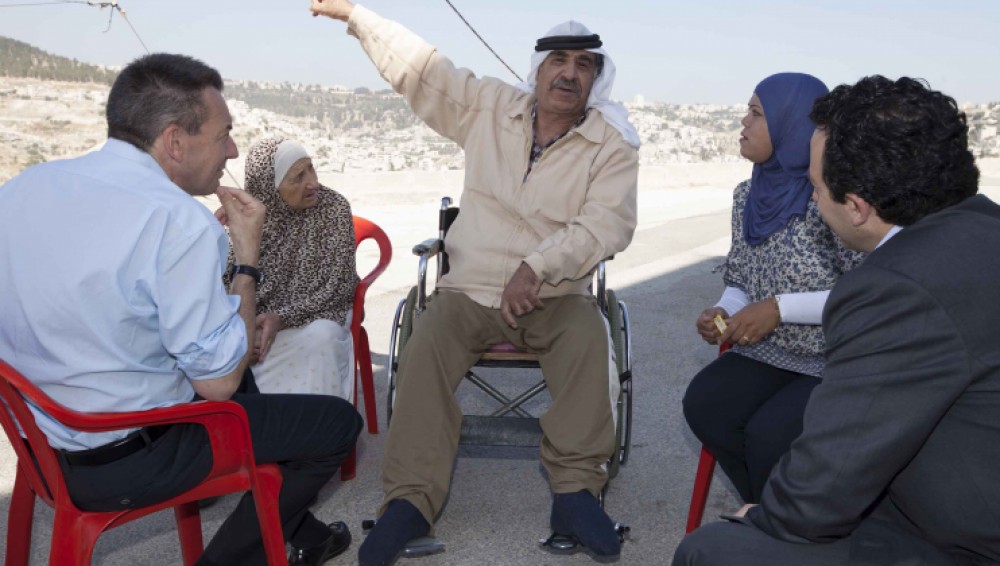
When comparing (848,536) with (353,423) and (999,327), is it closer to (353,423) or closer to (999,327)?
(999,327)

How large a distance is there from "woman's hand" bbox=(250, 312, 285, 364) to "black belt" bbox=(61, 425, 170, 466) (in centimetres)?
129

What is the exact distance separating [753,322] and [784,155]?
0.60 meters

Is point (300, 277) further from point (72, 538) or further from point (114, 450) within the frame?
point (72, 538)

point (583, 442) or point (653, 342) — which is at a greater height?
point (583, 442)

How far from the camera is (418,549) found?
3.03 metres

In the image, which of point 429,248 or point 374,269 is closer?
point 429,248

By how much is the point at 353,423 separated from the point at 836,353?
4.97 ft

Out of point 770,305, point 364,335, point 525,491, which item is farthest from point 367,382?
point 770,305

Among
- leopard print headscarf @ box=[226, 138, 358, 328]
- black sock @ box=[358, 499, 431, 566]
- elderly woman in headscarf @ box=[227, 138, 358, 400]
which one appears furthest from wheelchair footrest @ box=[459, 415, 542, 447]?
leopard print headscarf @ box=[226, 138, 358, 328]

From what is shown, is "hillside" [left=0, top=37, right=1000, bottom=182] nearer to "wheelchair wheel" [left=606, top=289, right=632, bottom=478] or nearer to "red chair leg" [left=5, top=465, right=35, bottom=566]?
"wheelchair wheel" [left=606, top=289, right=632, bottom=478]

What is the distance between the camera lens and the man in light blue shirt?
2.04m

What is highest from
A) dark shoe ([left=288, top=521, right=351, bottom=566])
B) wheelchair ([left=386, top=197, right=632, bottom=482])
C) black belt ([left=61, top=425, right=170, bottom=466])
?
black belt ([left=61, top=425, right=170, bottom=466])

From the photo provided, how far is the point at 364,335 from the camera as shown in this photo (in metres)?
4.12

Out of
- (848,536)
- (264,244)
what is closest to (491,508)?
(264,244)
